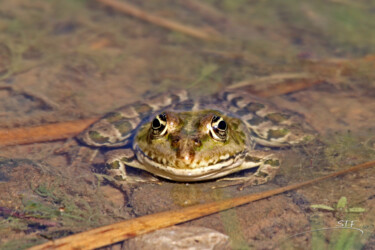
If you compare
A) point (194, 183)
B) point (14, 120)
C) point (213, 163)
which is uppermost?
point (213, 163)

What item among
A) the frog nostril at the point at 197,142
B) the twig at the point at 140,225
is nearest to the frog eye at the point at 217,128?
the frog nostril at the point at 197,142

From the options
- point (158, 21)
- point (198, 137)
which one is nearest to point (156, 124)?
point (198, 137)

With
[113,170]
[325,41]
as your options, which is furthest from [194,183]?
[325,41]

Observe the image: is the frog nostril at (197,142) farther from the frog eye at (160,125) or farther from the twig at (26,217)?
the twig at (26,217)

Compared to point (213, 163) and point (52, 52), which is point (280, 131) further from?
point (52, 52)

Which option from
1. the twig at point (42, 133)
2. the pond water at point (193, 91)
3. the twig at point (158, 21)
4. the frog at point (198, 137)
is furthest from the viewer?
the twig at point (158, 21)

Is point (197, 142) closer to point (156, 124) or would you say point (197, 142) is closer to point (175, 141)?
point (175, 141)

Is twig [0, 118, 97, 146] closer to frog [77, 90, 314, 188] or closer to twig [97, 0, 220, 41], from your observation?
frog [77, 90, 314, 188]
